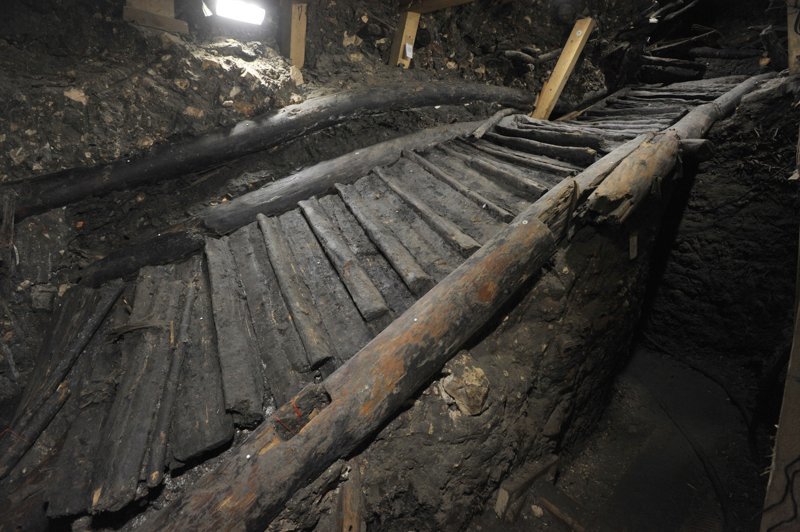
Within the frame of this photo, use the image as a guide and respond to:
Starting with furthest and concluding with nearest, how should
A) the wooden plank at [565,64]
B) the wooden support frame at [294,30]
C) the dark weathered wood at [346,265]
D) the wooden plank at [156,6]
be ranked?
the wooden plank at [565,64], the wooden support frame at [294,30], the wooden plank at [156,6], the dark weathered wood at [346,265]

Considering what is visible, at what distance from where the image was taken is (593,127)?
453 cm

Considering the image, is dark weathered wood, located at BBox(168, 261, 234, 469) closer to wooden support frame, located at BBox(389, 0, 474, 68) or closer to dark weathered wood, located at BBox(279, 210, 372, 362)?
dark weathered wood, located at BBox(279, 210, 372, 362)

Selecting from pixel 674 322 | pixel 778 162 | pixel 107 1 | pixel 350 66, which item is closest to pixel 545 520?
pixel 674 322

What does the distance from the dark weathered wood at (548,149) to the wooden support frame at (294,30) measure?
2.40m

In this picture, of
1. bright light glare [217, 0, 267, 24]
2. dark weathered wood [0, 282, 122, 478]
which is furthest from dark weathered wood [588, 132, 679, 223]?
bright light glare [217, 0, 267, 24]

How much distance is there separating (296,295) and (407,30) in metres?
4.07

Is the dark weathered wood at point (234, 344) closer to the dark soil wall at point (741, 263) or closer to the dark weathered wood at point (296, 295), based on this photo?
the dark weathered wood at point (296, 295)

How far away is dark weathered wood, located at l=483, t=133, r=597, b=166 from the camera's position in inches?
143

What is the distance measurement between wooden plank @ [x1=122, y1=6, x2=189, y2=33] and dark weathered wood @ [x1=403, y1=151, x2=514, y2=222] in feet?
8.24

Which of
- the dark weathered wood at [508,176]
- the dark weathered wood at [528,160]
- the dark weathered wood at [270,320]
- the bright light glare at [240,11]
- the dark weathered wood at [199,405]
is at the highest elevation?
the bright light glare at [240,11]

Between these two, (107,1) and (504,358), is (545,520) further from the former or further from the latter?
(107,1)

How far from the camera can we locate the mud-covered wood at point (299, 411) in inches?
71.5

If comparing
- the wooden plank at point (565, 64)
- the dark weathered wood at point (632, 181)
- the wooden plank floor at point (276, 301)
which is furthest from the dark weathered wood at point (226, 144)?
the dark weathered wood at point (632, 181)

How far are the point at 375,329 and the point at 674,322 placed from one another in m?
4.87
